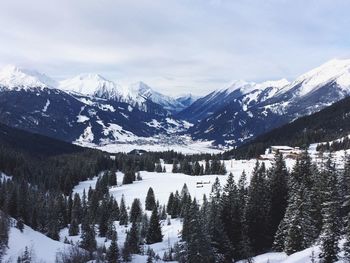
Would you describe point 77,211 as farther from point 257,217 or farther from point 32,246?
point 257,217

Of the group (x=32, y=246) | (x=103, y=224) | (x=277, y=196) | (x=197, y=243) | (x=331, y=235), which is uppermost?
(x=277, y=196)

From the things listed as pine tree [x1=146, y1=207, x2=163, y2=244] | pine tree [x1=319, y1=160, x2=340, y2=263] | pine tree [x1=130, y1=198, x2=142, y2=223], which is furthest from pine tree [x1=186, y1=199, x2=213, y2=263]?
pine tree [x1=130, y1=198, x2=142, y2=223]

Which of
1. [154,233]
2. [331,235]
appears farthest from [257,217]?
[154,233]

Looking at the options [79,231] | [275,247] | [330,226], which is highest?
[330,226]

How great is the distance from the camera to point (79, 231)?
13588 centimetres

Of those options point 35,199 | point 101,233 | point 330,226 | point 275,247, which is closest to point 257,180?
point 275,247

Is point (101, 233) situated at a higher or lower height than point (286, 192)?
lower

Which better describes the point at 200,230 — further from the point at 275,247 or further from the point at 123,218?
the point at 123,218

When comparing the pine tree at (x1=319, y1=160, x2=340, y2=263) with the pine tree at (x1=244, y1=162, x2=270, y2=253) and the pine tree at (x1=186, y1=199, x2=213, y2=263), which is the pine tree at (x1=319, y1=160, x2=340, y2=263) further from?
the pine tree at (x1=244, y1=162, x2=270, y2=253)

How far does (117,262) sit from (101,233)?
5433 cm

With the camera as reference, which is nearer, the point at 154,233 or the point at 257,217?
the point at 257,217

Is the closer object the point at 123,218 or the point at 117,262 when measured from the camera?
the point at 117,262

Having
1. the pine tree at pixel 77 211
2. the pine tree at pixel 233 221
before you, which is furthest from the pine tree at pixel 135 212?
the pine tree at pixel 233 221

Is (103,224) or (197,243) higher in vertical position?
(197,243)
